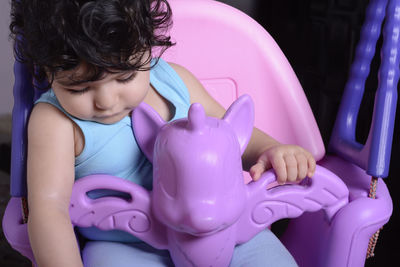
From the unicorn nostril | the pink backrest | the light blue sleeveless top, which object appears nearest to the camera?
the unicorn nostril

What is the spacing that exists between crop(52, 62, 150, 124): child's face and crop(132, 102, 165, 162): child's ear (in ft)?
0.05

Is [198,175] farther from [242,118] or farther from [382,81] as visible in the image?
[382,81]

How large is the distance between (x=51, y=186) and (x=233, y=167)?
0.20 m

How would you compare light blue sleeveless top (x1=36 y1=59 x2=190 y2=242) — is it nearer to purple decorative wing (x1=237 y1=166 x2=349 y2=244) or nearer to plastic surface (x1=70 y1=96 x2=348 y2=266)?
plastic surface (x1=70 y1=96 x2=348 y2=266)

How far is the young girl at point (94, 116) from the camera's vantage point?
1.66 ft

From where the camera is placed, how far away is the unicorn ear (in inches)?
22.6

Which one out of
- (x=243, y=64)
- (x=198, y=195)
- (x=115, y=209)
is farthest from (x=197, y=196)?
(x=243, y=64)

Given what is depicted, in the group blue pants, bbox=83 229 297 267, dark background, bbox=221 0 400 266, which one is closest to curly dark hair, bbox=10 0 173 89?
blue pants, bbox=83 229 297 267

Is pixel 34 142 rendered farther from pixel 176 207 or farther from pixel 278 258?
pixel 278 258

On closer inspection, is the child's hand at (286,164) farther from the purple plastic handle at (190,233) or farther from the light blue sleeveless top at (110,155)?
the light blue sleeveless top at (110,155)

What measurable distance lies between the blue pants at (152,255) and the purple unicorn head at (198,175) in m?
0.10

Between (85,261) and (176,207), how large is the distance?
0.56ft

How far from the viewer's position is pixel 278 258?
63 centimetres

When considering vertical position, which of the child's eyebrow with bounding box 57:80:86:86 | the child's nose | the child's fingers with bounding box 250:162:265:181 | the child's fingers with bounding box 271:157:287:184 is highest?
the child's eyebrow with bounding box 57:80:86:86
